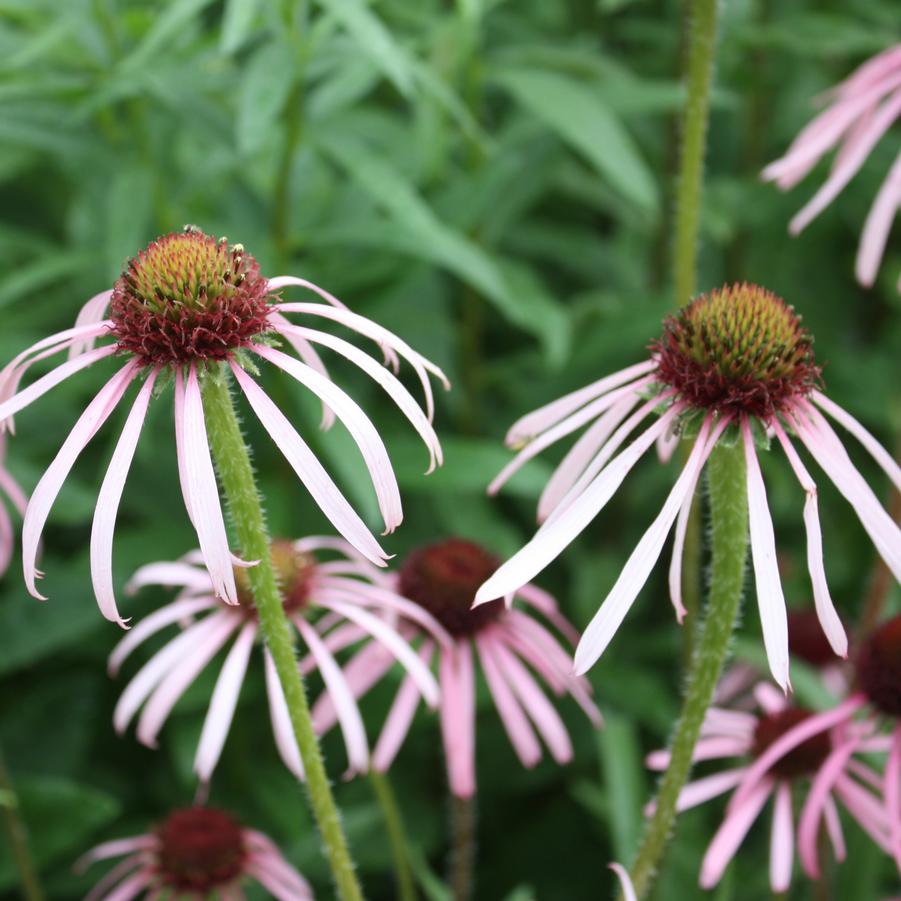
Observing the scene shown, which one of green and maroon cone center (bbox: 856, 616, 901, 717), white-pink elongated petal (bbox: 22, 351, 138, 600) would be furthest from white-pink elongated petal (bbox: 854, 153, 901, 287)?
white-pink elongated petal (bbox: 22, 351, 138, 600)

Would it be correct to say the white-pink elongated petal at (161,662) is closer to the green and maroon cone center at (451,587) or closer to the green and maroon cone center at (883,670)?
the green and maroon cone center at (451,587)

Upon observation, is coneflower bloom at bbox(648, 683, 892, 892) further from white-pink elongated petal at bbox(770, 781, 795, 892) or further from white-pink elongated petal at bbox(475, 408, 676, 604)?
white-pink elongated petal at bbox(475, 408, 676, 604)

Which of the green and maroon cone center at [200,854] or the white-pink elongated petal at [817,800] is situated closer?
the white-pink elongated petal at [817,800]

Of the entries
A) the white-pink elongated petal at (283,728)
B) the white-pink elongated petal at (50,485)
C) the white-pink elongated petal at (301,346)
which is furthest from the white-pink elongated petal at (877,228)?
the white-pink elongated petal at (50,485)

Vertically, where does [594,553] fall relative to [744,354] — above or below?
above

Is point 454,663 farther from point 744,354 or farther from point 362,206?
point 362,206

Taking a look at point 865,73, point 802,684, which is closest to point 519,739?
point 802,684
